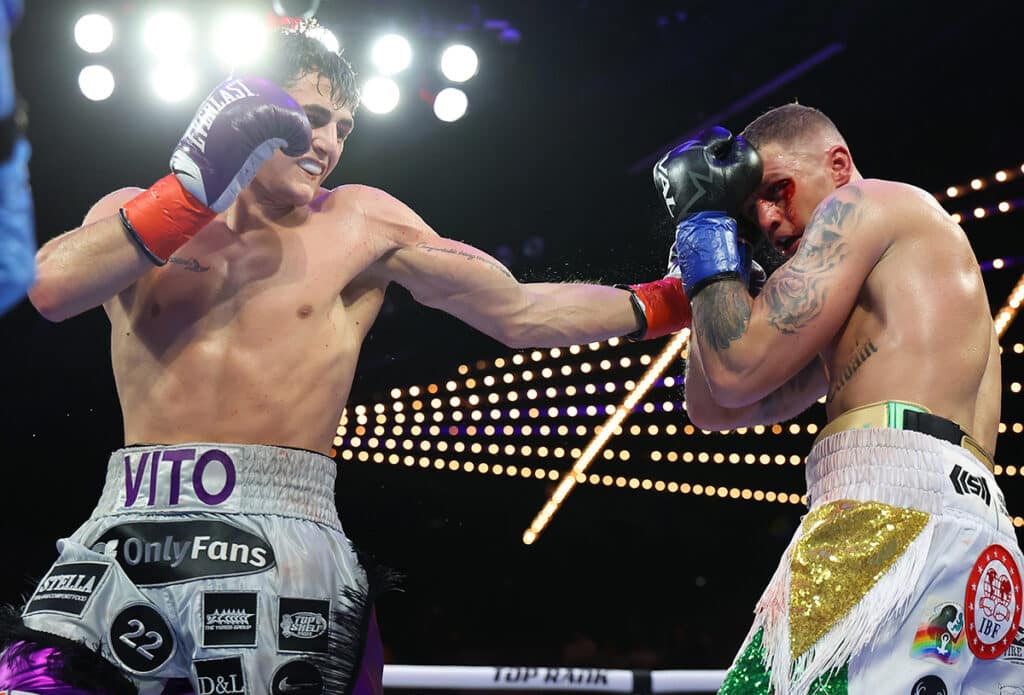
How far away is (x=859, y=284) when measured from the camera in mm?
2014

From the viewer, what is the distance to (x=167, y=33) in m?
4.63

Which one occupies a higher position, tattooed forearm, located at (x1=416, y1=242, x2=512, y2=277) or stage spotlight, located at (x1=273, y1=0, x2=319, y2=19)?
stage spotlight, located at (x1=273, y1=0, x2=319, y2=19)

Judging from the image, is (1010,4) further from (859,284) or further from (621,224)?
(859,284)

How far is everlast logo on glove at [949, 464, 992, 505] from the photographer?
1.83 meters

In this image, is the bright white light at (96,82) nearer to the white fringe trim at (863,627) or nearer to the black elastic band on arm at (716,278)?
the black elastic band on arm at (716,278)

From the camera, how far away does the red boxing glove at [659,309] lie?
2.61m

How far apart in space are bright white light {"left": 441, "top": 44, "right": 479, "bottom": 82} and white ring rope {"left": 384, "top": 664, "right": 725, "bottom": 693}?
3023mm

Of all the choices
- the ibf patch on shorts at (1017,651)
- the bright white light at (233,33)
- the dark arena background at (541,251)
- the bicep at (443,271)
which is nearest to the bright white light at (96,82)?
the dark arena background at (541,251)

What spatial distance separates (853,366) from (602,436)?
4.83 meters

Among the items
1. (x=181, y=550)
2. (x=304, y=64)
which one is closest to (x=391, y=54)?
(x=304, y=64)

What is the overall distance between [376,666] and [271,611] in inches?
9.9

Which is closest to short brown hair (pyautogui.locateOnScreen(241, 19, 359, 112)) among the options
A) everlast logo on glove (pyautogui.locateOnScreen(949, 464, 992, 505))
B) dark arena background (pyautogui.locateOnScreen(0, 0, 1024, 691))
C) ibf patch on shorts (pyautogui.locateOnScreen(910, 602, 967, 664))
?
everlast logo on glove (pyautogui.locateOnScreen(949, 464, 992, 505))

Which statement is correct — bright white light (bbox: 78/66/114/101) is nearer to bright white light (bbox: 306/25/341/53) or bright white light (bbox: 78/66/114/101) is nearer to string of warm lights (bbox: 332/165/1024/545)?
string of warm lights (bbox: 332/165/1024/545)

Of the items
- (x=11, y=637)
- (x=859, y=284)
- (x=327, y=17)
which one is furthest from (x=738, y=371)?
(x=327, y=17)
